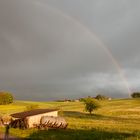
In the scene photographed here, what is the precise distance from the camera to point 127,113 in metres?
98.4

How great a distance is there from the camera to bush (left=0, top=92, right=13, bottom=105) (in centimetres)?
15320

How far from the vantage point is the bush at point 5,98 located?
15320 cm

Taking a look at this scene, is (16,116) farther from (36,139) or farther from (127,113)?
(127,113)

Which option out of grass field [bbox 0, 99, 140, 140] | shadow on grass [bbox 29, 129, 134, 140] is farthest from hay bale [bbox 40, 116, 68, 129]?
shadow on grass [bbox 29, 129, 134, 140]

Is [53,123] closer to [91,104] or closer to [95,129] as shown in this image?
[95,129]

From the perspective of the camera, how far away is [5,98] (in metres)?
155

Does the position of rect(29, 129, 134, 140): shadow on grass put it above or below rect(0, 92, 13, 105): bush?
below

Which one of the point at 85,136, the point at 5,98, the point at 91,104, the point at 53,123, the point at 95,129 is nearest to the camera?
the point at 85,136

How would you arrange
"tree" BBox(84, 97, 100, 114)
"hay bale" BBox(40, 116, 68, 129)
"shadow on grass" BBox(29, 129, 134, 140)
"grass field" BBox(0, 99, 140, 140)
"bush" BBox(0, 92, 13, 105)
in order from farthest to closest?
"bush" BBox(0, 92, 13, 105), "tree" BBox(84, 97, 100, 114), "hay bale" BBox(40, 116, 68, 129), "grass field" BBox(0, 99, 140, 140), "shadow on grass" BBox(29, 129, 134, 140)

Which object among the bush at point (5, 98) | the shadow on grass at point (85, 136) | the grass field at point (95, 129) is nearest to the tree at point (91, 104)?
the grass field at point (95, 129)

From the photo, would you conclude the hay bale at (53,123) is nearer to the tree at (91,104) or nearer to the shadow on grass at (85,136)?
the shadow on grass at (85,136)

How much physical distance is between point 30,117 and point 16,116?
16.1ft

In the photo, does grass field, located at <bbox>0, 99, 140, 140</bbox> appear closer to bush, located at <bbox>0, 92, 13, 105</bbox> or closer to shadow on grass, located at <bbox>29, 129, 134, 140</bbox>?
shadow on grass, located at <bbox>29, 129, 134, 140</bbox>

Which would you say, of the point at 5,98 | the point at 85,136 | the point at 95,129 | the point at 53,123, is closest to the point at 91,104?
the point at 53,123
